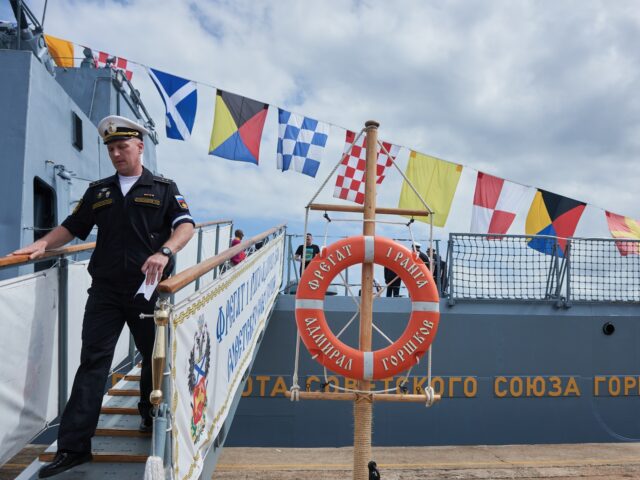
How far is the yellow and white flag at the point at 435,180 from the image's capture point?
27.9 feet

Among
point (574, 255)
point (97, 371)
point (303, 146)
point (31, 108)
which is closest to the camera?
point (97, 371)

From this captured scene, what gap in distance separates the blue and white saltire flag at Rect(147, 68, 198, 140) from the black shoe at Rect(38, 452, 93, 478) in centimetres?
614

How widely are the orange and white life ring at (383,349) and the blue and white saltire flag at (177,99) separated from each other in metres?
4.80

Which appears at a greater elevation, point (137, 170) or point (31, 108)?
point (31, 108)

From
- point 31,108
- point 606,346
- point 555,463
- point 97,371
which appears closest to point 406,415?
point 555,463

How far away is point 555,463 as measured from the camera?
5508 mm

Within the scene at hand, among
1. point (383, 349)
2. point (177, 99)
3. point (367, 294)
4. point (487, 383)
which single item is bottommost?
point (487, 383)

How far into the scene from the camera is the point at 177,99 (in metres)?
7.92

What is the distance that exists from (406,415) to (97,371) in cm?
525

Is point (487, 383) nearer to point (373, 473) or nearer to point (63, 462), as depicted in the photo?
point (373, 473)

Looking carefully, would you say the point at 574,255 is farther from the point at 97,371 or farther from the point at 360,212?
the point at 97,371

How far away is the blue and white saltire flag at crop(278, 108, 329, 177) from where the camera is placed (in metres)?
8.30

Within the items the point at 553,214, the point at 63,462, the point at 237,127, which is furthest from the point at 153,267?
the point at 553,214

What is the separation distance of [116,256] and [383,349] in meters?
2.26
